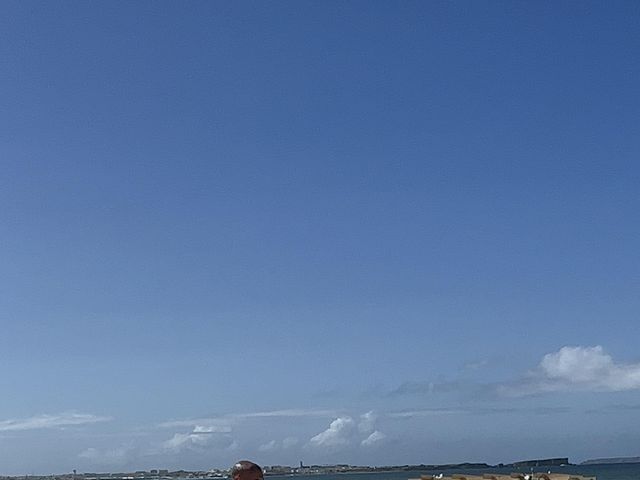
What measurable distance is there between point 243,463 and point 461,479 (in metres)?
54.9

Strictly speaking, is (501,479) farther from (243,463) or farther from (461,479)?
(243,463)

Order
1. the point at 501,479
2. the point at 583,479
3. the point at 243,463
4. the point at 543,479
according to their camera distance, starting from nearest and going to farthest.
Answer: the point at 243,463, the point at 583,479, the point at 543,479, the point at 501,479

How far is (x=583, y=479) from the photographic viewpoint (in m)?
48.8

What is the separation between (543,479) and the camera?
52.0m

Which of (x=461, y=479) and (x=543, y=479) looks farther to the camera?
(x=461, y=479)

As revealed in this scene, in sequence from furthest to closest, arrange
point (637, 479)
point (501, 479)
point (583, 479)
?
point (637, 479), point (501, 479), point (583, 479)

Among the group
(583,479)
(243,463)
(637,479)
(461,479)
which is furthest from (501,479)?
(243,463)

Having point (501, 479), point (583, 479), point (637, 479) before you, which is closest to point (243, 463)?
point (583, 479)

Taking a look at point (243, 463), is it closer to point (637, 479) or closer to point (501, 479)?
point (501, 479)

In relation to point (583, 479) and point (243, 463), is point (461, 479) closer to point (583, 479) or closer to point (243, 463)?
point (583, 479)

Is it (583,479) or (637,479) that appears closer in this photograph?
(583,479)

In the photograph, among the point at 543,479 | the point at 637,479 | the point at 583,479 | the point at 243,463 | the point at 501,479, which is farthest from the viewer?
the point at 637,479

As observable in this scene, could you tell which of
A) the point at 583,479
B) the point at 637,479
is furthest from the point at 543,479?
the point at 637,479

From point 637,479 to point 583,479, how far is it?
50.8 meters
